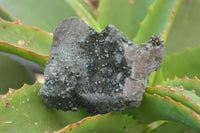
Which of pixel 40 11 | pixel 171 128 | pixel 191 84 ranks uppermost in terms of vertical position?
pixel 40 11

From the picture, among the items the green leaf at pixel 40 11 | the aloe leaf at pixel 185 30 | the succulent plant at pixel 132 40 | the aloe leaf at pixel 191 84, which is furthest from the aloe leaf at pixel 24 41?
the aloe leaf at pixel 185 30

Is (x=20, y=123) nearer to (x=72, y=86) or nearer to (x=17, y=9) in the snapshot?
(x=72, y=86)

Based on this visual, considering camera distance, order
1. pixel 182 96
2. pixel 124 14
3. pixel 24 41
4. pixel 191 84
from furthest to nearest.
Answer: pixel 124 14
pixel 24 41
pixel 191 84
pixel 182 96

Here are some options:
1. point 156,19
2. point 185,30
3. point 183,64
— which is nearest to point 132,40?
point 156,19

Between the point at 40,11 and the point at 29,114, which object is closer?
the point at 29,114

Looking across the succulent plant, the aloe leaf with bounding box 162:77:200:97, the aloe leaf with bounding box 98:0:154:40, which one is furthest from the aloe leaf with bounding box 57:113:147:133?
the aloe leaf with bounding box 98:0:154:40

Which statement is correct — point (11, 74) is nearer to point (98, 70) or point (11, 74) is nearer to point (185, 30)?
point (98, 70)

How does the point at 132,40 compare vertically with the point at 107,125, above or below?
above

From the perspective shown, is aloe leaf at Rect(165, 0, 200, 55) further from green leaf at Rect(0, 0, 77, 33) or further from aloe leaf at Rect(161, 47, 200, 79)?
green leaf at Rect(0, 0, 77, 33)
